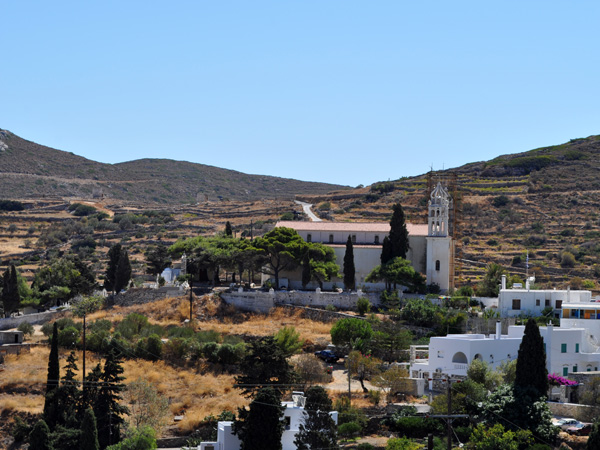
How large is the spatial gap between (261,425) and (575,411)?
51.2ft

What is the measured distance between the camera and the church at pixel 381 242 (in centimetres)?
6856

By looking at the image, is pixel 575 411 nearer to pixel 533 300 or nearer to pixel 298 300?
pixel 533 300


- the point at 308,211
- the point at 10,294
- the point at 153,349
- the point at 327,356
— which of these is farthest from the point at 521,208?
the point at 10,294

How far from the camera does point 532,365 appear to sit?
4303 centimetres

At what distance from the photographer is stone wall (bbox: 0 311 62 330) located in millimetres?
62872

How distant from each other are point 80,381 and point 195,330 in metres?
14.1

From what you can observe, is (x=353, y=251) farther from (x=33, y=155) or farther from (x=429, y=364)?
(x=33, y=155)

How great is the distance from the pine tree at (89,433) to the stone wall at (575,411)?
2132 cm

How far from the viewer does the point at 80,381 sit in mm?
47719

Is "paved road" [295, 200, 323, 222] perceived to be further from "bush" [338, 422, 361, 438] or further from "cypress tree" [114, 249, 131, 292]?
"bush" [338, 422, 361, 438]

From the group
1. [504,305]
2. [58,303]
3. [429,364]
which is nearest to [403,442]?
[429,364]

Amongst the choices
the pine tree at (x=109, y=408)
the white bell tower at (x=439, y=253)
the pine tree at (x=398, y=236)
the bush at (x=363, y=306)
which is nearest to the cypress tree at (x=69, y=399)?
the pine tree at (x=109, y=408)

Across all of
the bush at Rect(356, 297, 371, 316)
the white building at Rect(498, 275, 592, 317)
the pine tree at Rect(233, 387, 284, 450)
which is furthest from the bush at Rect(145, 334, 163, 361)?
the white building at Rect(498, 275, 592, 317)

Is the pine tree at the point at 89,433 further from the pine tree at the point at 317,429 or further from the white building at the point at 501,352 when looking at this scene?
the white building at the point at 501,352
